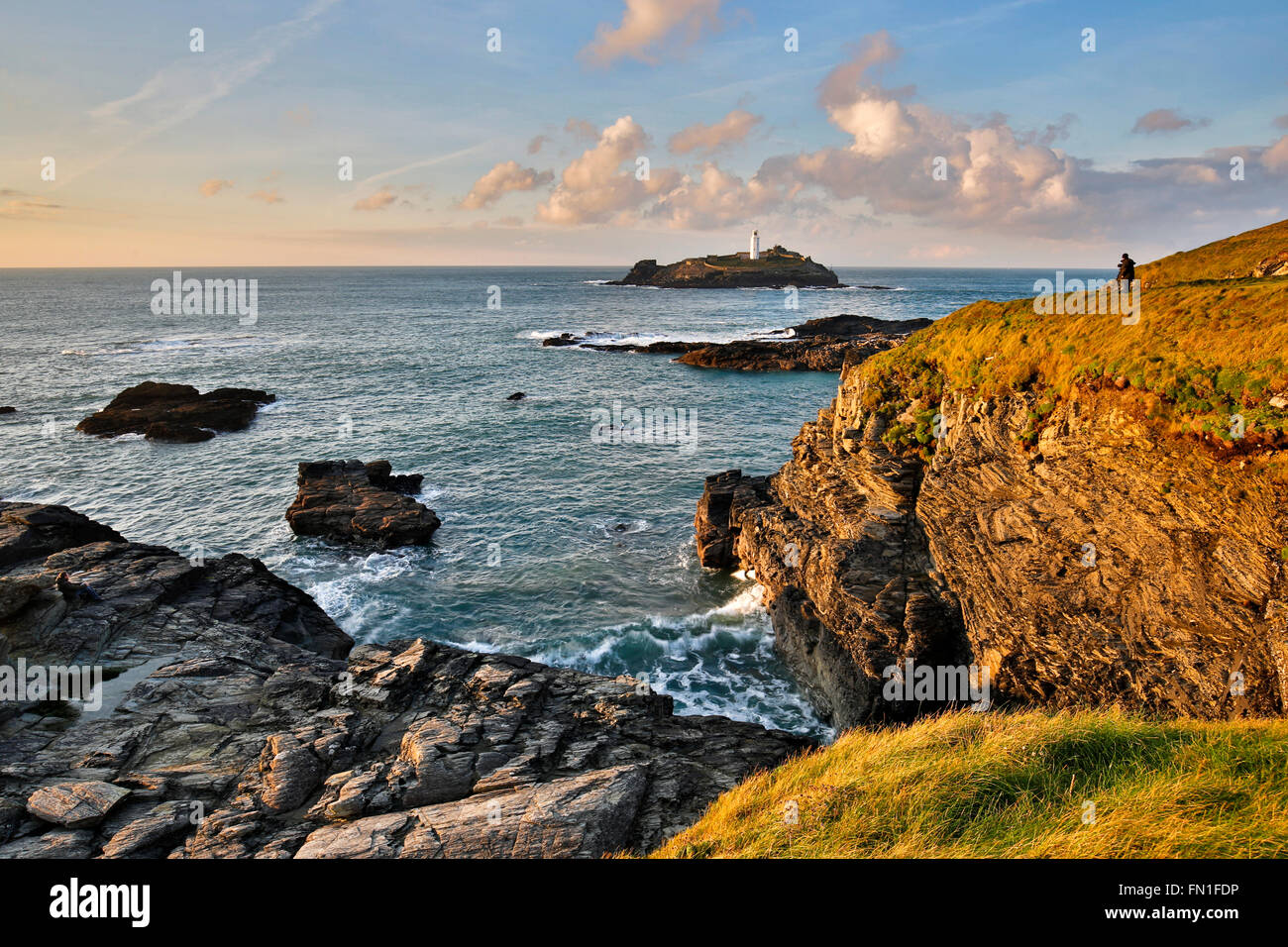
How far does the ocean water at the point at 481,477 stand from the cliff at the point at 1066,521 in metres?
4.08

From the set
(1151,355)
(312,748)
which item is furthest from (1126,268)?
(312,748)

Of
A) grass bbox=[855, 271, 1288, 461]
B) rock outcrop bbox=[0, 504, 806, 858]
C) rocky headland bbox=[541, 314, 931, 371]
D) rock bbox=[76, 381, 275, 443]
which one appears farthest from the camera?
rocky headland bbox=[541, 314, 931, 371]

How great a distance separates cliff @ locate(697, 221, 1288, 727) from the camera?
1300 centimetres

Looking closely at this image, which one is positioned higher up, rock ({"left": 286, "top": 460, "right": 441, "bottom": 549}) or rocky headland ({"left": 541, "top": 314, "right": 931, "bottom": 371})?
rocky headland ({"left": 541, "top": 314, "right": 931, "bottom": 371})

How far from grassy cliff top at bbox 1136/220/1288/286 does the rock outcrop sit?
25.2 metres

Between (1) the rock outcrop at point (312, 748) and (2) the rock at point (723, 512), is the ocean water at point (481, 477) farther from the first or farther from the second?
(1) the rock outcrop at point (312, 748)

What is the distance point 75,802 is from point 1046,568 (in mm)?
22110

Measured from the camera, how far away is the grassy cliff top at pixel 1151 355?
1386cm

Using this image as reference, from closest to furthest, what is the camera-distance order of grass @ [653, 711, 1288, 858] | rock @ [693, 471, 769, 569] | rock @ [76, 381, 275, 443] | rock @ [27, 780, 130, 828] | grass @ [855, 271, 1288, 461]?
grass @ [653, 711, 1288, 858] → rock @ [27, 780, 130, 828] → grass @ [855, 271, 1288, 461] → rock @ [693, 471, 769, 569] → rock @ [76, 381, 275, 443]

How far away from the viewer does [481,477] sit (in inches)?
1597

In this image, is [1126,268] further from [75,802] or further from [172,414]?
[172,414]

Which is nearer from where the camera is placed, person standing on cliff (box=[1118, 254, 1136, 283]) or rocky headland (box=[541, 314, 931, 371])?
person standing on cliff (box=[1118, 254, 1136, 283])

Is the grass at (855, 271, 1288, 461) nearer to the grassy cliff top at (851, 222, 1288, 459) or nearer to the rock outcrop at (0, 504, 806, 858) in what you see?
the grassy cliff top at (851, 222, 1288, 459)

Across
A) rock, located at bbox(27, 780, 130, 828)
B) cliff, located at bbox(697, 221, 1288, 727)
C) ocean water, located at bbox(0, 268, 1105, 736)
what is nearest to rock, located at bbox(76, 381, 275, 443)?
ocean water, located at bbox(0, 268, 1105, 736)
